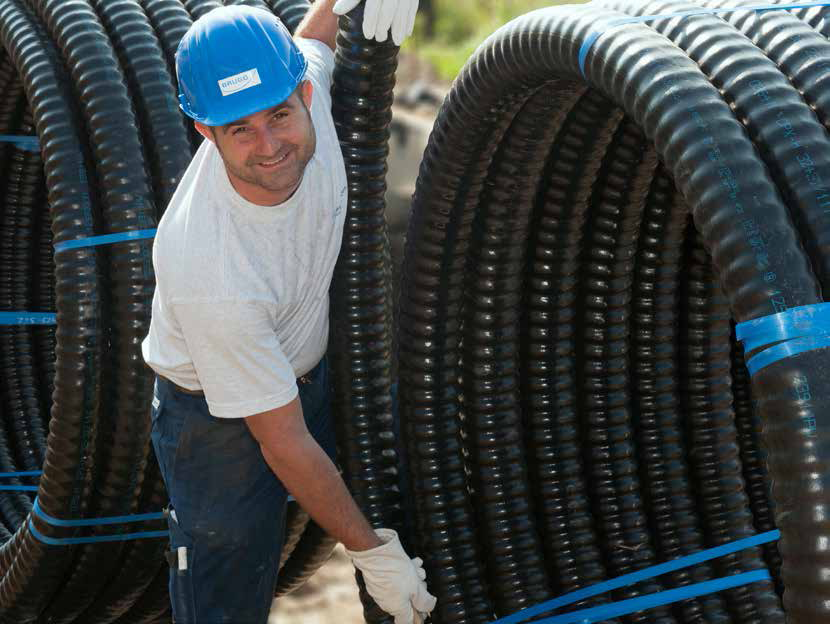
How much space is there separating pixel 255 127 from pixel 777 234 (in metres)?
1.08

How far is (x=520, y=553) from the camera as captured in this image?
3279mm

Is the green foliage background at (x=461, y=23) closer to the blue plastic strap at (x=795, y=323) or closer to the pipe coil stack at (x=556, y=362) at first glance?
the pipe coil stack at (x=556, y=362)

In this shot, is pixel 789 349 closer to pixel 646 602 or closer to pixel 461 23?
pixel 646 602

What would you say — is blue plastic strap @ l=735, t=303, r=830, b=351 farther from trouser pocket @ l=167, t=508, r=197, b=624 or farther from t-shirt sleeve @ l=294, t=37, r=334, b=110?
trouser pocket @ l=167, t=508, r=197, b=624

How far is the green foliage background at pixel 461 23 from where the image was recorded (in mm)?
13852

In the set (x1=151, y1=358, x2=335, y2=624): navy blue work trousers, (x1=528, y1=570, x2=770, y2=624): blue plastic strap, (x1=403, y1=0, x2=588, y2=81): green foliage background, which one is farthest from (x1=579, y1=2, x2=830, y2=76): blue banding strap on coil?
(x1=403, y1=0, x2=588, y2=81): green foliage background

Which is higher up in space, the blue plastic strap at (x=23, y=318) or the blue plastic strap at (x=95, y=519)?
the blue plastic strap at (x=95, y=519)

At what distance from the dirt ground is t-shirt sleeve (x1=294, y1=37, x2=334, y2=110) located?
2.34 m

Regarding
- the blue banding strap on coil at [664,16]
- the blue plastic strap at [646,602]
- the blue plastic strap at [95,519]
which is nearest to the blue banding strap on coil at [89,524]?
the blue plastic strap at [95,519]

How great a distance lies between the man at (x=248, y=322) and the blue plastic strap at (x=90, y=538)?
0.69 metres

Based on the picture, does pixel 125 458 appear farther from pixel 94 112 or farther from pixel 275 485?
pixel 94 112

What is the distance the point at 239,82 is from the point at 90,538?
1705mm

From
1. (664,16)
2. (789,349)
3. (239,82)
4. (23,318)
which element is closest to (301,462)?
(239,82)

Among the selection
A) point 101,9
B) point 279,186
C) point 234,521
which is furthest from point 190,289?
point 101,9
